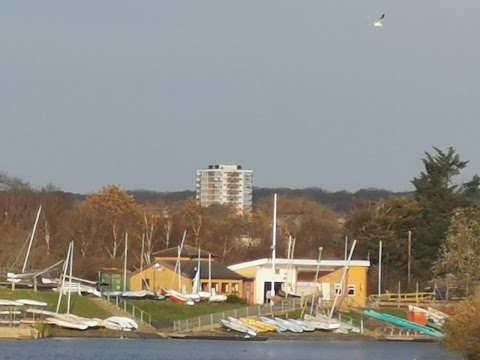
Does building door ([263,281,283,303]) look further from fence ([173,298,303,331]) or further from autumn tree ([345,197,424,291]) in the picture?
autumn tree ([345,197,424,291])

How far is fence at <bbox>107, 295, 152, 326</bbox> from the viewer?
261ft

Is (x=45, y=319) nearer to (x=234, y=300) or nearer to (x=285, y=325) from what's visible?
(x=285, y=325)

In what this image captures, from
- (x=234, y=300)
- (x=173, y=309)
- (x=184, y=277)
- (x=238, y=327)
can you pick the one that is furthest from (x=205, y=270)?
(x=238, y=327)

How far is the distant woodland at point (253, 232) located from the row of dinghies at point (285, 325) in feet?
34.8

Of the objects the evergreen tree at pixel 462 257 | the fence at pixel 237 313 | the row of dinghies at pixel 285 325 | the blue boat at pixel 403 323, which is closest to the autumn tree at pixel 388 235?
the evergreen tree at pixel 462 257

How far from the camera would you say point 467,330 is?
53.5m

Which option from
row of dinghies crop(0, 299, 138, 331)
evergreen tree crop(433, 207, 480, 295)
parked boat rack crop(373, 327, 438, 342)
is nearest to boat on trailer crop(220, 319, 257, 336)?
row of dinghies crop(0, 299, 138, 331)

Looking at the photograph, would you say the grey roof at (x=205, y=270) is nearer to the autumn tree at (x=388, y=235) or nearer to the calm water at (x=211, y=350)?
the autumn tree at (x=388, y=235)

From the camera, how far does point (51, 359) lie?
57875 mm

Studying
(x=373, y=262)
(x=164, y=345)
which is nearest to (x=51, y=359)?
(x=164, y=345)

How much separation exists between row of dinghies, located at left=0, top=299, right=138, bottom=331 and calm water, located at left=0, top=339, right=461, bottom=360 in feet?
→ 9.91

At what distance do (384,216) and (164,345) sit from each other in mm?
40130

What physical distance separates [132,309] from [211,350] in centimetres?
1470

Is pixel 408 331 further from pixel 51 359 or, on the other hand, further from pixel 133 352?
pixel 51 359
